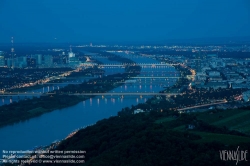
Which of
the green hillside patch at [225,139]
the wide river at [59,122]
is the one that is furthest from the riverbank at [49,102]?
the green hillside patch at [225,139]

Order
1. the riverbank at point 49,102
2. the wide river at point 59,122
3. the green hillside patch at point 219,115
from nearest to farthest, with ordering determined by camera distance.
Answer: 1. the green hillside patch at point 219,115
2. the wide river at point 59,122
3. the riverbank at point 49,102

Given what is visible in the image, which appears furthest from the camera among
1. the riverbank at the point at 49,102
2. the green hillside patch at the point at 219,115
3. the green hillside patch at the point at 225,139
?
the riverbank at the point at 49,102

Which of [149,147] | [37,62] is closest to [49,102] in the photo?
[149,147]

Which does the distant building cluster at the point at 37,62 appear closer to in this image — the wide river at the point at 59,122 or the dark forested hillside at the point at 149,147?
the wide river at the point at 59,122

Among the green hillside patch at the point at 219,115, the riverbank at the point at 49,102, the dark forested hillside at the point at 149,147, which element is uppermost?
the dark forested hillside at the point at 149,147

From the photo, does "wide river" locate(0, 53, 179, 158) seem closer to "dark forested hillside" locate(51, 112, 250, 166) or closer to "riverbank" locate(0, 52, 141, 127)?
"riverbank" locate(0, 52, 141, 127)

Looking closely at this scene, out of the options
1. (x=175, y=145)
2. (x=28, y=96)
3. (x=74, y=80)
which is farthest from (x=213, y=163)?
(x=74, y=80)

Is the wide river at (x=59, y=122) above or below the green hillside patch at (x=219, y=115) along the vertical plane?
below

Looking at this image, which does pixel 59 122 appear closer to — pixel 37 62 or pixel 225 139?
pixel 225 139

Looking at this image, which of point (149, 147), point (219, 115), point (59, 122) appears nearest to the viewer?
point (149, 147)

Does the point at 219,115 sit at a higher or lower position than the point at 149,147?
lower

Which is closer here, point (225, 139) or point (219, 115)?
point (225, 139)

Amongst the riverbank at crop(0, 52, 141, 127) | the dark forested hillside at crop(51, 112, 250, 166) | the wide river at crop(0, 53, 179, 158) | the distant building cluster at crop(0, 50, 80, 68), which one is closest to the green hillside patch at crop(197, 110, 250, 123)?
the dark forested hillside at crop(51, 112, 250, 166)
